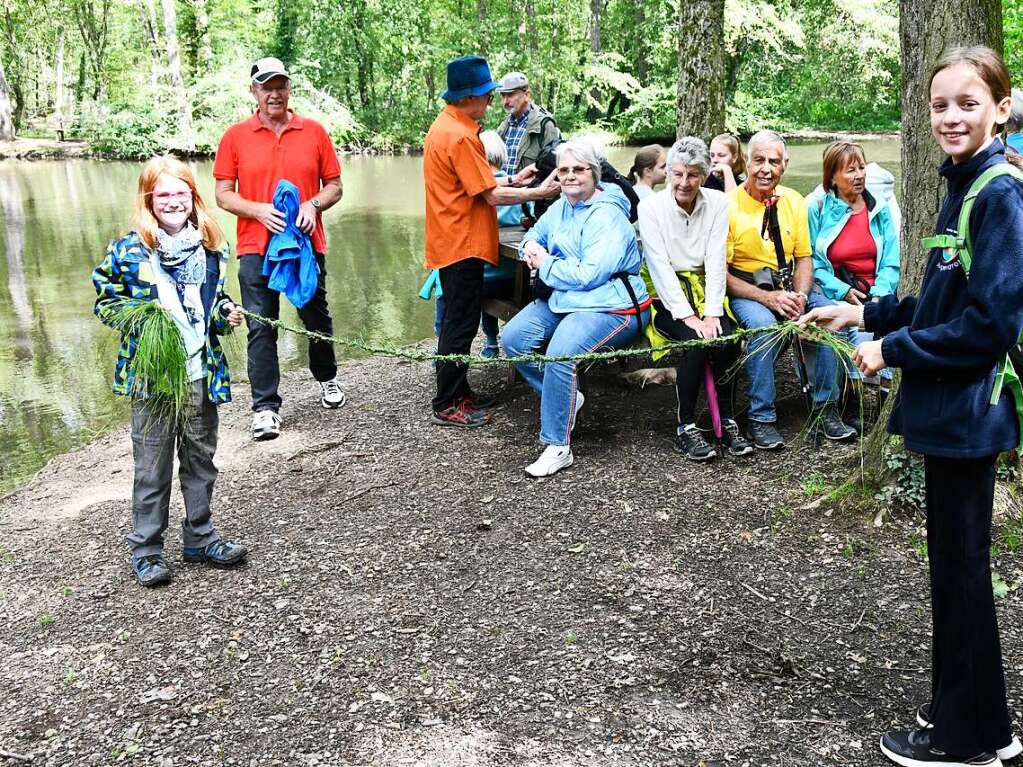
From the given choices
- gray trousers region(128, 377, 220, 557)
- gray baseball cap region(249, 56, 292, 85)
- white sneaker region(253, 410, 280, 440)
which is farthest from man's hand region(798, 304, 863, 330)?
gray baseball cap region(249, 56, 292, 85)

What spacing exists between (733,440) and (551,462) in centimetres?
97

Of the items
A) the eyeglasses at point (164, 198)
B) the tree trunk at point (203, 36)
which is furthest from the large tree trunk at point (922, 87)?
the tree trunk at point (203, 36)

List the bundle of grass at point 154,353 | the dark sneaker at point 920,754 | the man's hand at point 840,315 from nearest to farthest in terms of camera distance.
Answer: the dark sneaker at point 920,754 < the man's hand at point 840,315 < the bundle of grass at point 154,353

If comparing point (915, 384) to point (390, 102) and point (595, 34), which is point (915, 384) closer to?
point (595, 34)

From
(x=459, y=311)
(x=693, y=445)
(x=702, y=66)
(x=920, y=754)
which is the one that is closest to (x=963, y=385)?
(x=920, y=754)

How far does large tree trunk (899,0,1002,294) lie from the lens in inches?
154

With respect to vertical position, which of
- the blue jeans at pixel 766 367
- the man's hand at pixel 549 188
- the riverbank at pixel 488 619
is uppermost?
the man's hand at pixel 549 188

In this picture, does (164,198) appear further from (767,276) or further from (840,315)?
(767,276)

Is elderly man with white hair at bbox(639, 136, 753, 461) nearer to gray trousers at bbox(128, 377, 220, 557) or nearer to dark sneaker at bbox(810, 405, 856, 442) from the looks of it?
dark sneaker at bbox(810, 405, 856, 442)

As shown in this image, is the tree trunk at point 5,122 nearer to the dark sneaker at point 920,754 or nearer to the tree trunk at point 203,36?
the tree trunk at point 203,36

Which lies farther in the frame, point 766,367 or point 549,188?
point 549,188

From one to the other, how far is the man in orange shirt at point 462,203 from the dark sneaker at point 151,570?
86.0 inches

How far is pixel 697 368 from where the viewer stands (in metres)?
5.19

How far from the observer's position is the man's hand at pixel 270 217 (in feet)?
19.1
